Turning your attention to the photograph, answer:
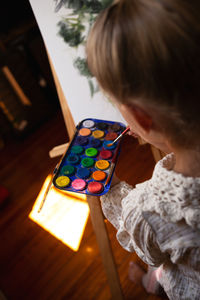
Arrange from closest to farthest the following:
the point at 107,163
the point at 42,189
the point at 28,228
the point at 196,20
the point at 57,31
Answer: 1. the point at 196,20
2. the point at 107,163
3. the point at 57,31
4. the point at 28,228
5. the point at 42,189

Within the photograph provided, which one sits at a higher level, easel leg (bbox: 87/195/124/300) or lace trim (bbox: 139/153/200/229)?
lace trim (bbox: 139/153/200/229)

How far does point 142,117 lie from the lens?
20.7 inches

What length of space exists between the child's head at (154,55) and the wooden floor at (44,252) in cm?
110

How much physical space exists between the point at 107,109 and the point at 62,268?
0.88 m

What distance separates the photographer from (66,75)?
1.08m

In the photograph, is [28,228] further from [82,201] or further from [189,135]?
[189,135]

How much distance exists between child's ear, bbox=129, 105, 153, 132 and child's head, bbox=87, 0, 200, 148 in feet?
0.06

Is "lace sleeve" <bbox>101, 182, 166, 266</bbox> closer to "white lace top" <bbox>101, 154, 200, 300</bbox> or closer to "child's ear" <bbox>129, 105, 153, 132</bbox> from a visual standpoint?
"white lace top" <bbox>101, 154, 200, 300</bbox>

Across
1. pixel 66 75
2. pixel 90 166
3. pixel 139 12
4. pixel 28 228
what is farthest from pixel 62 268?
pixel 139 12

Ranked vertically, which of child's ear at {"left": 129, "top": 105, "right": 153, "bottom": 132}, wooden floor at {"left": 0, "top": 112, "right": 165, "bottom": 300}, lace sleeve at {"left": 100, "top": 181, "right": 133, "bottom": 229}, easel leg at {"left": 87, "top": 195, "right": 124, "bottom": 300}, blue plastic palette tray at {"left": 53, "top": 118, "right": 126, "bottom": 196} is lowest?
wooden floor at {"left": 0, "top": 112, "right": 165, "bottom": 300}

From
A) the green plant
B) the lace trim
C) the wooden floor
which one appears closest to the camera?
the lace trim

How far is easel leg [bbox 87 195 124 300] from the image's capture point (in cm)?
90

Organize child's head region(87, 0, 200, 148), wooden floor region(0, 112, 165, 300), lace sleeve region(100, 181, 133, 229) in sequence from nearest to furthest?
child's head region(87, 0, 200, 148), lace sleeve region(100, 181, 133, 229), wooden floor region(0, 112, 165, 300)

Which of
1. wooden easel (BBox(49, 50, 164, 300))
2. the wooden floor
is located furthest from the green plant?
the wooden floor
